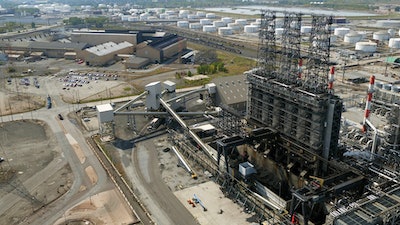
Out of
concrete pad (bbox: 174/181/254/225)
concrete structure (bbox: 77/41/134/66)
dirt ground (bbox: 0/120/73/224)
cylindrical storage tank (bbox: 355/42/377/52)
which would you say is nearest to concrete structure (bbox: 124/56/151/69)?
concrete structure (bbox: 77/41/134/66)

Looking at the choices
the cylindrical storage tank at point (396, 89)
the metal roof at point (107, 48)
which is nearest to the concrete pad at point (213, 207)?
the cylindrical storage tank at point (396, 89)

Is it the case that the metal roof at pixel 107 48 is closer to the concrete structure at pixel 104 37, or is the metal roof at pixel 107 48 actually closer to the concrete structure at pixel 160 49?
the concrete structure at pixel 104 37

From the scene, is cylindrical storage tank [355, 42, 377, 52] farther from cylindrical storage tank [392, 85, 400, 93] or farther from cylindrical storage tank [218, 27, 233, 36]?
cylindrical storage tank [218, 27, 233, 36]

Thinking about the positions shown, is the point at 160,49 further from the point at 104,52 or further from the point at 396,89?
the point at 396,89

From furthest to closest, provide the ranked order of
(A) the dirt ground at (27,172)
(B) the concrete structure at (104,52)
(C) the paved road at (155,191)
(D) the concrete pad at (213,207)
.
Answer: (B) the concrete structure at (104,52)
(A) the dirt ground at (27,172)
(C) the paved road at (155,191)
(D) the concrete pad at (213,207)

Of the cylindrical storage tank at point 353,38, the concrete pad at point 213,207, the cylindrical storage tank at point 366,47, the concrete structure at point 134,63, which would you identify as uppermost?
the cylindrical storage tank at point 353,38
